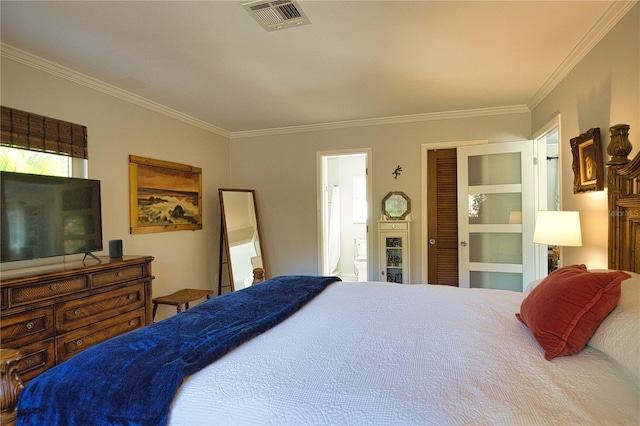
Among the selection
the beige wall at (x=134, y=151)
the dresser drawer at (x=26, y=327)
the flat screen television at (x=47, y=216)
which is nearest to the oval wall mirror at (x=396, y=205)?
the beige wall at (x=134, y=151)

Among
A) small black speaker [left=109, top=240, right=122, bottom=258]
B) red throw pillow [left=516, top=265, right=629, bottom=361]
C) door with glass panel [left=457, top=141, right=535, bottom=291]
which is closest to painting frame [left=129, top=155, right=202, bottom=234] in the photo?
small black speaker [left=109, top=240, right=122, bottom=258]

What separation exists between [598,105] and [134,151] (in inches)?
148

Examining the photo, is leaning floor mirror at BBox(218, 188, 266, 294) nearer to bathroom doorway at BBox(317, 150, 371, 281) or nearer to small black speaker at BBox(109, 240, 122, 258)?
small black speaker at BBox(109, 240, 122, 258)

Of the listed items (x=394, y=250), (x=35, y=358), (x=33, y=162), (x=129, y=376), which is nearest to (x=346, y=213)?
(x=394, y=250)

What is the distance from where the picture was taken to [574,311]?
4.08 feet

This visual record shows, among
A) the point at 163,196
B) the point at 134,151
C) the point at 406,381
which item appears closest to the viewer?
the point at 406,381

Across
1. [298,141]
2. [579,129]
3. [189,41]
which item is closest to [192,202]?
[298,141]

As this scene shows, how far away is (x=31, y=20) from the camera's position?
1.97m

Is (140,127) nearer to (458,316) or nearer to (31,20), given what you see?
(31,20)

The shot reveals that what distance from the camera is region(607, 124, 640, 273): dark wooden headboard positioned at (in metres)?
1.61

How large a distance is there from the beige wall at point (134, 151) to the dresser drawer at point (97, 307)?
560mm

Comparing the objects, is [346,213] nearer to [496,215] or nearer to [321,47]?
[496,215]

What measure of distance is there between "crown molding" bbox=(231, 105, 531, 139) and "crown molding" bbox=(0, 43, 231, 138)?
0.90m

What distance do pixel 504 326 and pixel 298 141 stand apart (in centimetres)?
356
